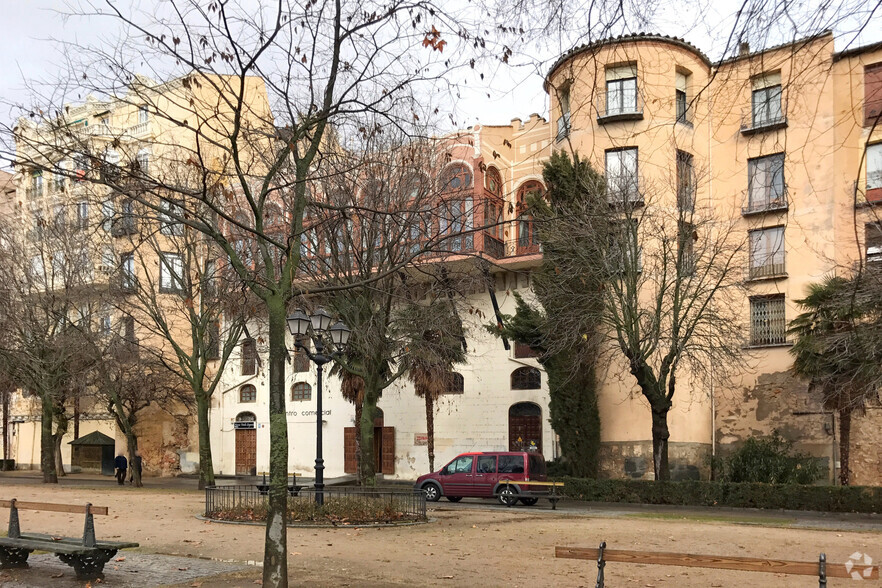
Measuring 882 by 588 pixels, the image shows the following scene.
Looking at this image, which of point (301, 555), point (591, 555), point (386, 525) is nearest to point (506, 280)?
point (386, 525)

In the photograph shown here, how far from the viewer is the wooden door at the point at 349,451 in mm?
38903

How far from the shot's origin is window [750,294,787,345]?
30.5 m

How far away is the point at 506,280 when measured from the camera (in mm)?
35312

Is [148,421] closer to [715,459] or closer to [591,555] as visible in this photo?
[715,459]

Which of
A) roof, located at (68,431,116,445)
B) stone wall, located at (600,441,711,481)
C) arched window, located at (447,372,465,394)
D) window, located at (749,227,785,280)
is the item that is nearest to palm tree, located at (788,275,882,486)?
window, located at (749,227,785,280)

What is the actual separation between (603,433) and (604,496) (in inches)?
151

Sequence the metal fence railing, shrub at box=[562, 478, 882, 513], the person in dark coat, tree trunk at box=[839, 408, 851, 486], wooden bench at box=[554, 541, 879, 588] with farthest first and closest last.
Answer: the person in dark coat < tree trunk at box=[839, 408, 851, 486] < shrub at box=[562, 478, 882, 513] < the metal fence railing < wooden bench at box=[554, 541, 879, 588]

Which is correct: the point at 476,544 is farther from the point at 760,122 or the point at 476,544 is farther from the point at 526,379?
the point at 526,379

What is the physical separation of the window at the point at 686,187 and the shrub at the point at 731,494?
8.52 metres

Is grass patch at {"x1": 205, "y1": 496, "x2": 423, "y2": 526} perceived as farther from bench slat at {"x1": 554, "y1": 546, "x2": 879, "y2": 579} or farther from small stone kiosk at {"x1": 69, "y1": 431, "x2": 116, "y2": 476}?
small stone kiosk at {"x1": 69, "y1": 431, "x2": 116, "y2": 476}

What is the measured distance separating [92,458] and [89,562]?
40110 mm

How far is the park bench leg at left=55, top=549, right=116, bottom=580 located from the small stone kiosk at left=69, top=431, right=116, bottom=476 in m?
36.6

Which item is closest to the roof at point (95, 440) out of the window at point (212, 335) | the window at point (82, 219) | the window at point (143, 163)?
the window at point (82, 219)

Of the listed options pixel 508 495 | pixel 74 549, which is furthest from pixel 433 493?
pixel 74 549
